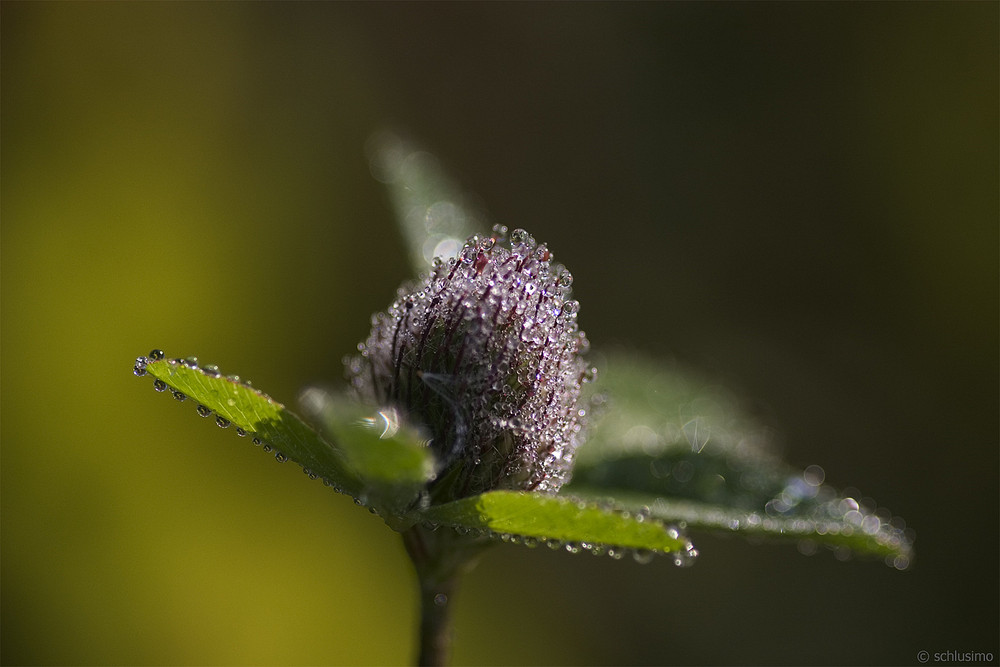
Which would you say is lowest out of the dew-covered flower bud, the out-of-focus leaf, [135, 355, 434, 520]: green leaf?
[135, 355, 434, 520]: green leaf

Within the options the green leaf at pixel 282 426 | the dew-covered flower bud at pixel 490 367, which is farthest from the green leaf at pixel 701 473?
the green leaf at pixel 282 426

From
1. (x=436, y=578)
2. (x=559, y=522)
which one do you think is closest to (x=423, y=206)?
(x=436, y=578)

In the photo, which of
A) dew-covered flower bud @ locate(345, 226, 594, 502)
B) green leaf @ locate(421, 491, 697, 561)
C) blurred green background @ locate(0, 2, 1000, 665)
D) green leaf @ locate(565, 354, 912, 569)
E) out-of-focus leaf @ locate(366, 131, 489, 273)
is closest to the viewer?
green leaf @ locate(421, 491, 697, 561)

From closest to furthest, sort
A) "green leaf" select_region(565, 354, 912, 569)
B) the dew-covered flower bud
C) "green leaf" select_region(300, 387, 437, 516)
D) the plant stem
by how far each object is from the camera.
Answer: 1. "green leaf" select_region(300, 387, 437, 516)
2. the dew-covered flower bud
3. the plant stem
4. "green leaf" select_region(565, 354, 912, 569)

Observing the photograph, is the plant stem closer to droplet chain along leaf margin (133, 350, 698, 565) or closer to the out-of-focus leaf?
droplet chain along leaf margin (133, 350, 698, 565)

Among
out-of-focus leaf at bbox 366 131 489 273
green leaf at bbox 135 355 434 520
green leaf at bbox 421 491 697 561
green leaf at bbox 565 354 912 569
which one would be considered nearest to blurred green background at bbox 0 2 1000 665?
out-of-focus leaf at bbox 366 131 489 273

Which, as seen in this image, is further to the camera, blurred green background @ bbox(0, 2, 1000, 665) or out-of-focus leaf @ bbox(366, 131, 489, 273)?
blurred green background @ bbox(0, 2, 1000, 665)

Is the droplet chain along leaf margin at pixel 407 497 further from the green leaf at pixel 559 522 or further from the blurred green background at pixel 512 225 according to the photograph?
the blurred green background at pixel 512 225
